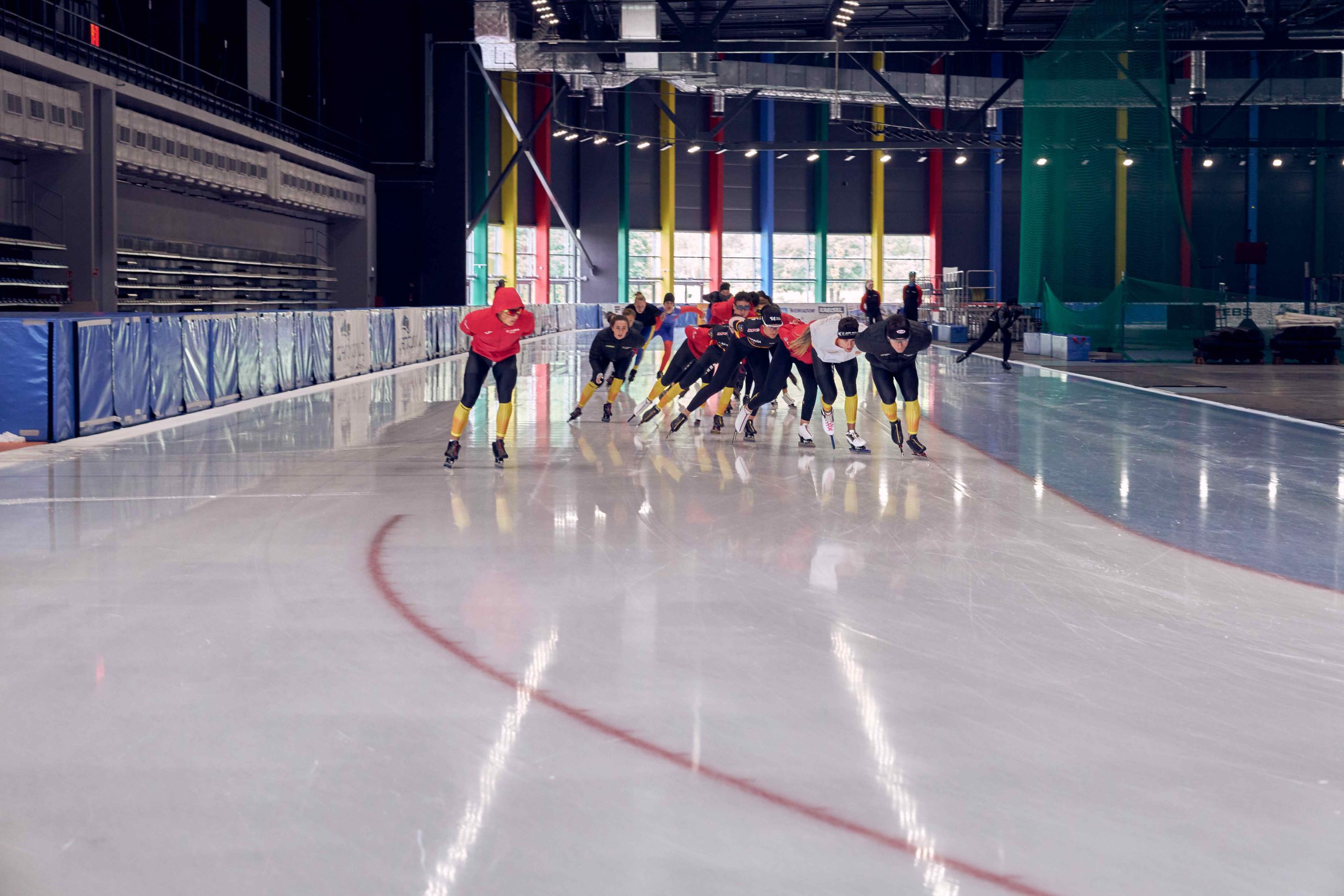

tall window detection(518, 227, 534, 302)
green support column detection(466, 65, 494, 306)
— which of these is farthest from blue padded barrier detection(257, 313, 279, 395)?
tall window detection(518, 227, 534, 302)

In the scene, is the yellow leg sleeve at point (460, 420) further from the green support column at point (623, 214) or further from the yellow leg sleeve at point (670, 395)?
the green support column at point (623, 214)

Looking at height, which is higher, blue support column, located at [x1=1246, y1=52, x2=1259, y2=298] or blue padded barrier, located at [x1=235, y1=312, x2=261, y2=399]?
blue support column, located at [x1=1246, y1=52, x2=1259, y2=298]

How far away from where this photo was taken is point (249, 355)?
17.2m

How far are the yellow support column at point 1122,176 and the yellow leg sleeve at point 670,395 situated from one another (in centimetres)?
1287

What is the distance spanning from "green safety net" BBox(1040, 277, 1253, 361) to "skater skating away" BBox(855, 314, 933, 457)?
15126mm

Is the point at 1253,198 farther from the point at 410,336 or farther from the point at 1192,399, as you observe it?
the point at 410,336

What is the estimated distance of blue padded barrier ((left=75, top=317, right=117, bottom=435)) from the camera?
1254cm

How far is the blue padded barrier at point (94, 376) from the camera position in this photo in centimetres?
1254

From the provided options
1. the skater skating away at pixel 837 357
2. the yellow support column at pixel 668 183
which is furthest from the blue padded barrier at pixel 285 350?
the yellow support column at pixel 668 183

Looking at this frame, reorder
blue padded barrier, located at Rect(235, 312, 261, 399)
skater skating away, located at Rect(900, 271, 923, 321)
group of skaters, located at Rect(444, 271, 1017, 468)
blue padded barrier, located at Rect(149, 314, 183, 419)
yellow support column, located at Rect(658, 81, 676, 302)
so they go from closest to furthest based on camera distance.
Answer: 1. group of skaters, located at Rect(444, 271, 1017, 468)
2. blue padded barrier, located at Rect(149, 314, 183, 419)
3. blue padded barrier, located at Rect(235, 312, 261, 399)
4. skater skating away, located at Rect(900, 271, 923, 321)
5. yellow support column, located at Rect(658, 81, 676, 302)

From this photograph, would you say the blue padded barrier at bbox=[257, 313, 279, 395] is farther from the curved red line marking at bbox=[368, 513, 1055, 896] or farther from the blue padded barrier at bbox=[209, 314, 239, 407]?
the curved red line marking at bbox=[368, 513, 1055, 896]

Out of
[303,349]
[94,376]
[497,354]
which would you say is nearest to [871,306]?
[497,354]

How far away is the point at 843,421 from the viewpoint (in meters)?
15.5

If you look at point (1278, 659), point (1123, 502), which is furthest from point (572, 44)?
point (1278, 659)
